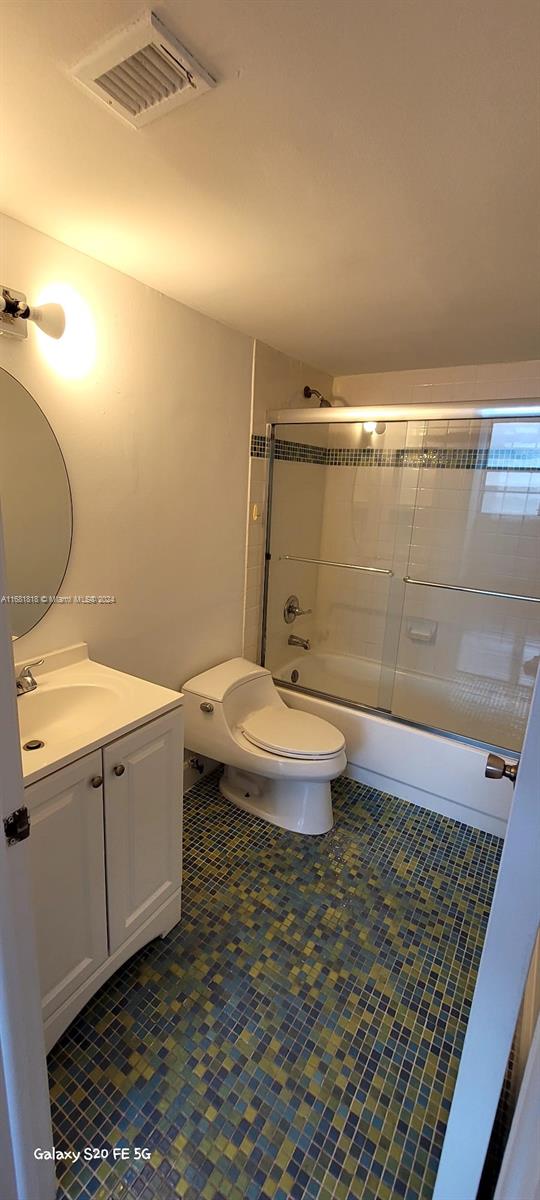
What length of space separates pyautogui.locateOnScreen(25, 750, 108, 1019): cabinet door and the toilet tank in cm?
88

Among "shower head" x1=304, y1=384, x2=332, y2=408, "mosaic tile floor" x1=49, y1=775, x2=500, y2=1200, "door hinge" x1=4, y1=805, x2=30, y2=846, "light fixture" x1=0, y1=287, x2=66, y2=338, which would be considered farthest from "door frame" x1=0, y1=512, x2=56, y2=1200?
"shower head" x1=304, y1=384, x2=332, y2=408

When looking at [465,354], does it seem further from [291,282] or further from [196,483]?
[196,483]

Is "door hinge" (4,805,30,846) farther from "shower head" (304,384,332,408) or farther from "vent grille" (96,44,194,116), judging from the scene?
"shower head" (304,384,332,408)

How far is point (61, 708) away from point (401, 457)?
2.20 meters

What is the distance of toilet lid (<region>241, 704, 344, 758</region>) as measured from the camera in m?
2.07

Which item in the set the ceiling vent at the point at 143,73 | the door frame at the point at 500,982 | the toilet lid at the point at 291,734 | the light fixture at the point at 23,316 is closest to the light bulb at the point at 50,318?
the light fixture at the point at 23,316

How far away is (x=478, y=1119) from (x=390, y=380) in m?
2.95

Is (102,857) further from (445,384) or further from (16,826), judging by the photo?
(445,384)

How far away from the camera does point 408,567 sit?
2855 mm

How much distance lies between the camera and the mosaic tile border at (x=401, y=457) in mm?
2523

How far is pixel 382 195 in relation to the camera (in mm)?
1131

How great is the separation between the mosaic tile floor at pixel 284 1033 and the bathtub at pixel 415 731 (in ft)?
0.91

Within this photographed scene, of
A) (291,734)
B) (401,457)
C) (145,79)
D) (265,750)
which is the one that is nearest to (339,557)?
(401,457)

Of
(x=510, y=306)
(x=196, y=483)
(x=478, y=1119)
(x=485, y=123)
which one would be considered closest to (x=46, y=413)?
(x=196, y=483)
